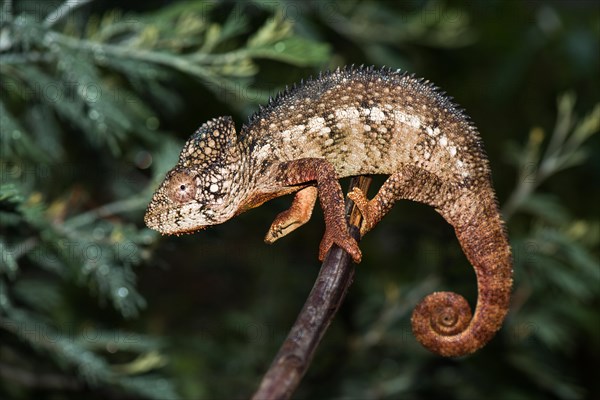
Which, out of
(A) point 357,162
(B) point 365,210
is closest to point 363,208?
(B) point 365,210

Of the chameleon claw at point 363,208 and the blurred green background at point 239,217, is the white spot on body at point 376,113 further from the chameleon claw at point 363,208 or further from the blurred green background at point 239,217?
the blurred green background at point 239,217

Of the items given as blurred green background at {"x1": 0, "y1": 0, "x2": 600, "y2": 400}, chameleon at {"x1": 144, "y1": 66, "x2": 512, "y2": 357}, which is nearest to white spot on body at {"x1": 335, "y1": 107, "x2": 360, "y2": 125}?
chameleon at {"x1": 144, "y1": 66, "x2": 512, "y2": 357}

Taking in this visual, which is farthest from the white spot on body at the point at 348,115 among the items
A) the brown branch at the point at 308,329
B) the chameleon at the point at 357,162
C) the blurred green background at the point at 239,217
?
the blurred green background at the point at 239,217

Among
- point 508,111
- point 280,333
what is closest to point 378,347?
point 280,333

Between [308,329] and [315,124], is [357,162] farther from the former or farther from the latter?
[308,329]

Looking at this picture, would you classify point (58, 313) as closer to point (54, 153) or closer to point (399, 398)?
point (54, 153)
